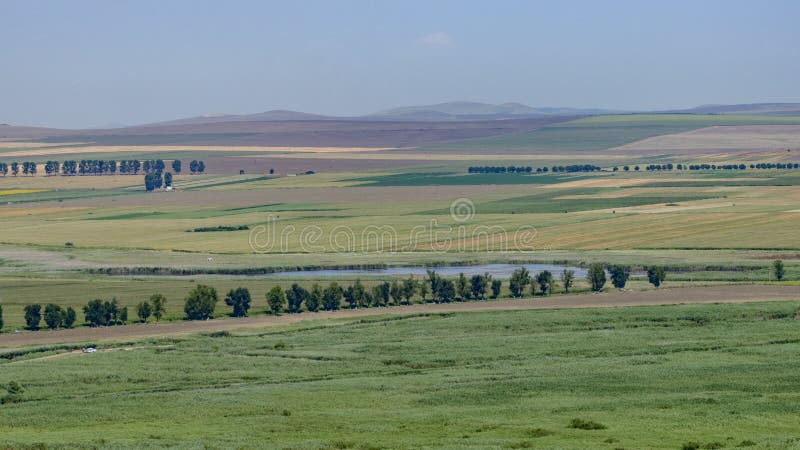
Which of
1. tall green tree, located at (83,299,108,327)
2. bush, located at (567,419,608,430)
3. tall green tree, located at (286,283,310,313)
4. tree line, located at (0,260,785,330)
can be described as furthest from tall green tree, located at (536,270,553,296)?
bush, located at (567,419,608,430)

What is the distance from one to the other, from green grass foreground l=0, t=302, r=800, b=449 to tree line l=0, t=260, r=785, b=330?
6.39 metres

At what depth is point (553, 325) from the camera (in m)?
72.4

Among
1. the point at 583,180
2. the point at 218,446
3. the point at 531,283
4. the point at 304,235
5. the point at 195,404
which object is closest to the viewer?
A: the point at 218,446

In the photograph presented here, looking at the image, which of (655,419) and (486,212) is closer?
(655,419)

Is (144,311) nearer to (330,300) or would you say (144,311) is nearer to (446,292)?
(330,300)

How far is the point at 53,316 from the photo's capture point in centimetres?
7488

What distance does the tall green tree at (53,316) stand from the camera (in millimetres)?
74750

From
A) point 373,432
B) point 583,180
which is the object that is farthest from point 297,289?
point 583,180

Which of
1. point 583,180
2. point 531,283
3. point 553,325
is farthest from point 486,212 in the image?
point 553,325

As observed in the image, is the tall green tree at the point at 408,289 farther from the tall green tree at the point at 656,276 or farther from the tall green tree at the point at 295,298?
the tall green tree at the point at 656,276

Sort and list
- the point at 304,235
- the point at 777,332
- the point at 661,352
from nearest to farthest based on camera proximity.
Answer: the point at 661,352
the point at 777,332
the point at 304,235

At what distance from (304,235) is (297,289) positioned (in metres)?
42.1

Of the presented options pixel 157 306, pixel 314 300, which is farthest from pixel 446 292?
pixel 157 306

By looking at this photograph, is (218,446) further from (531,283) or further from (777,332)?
(531,283)
